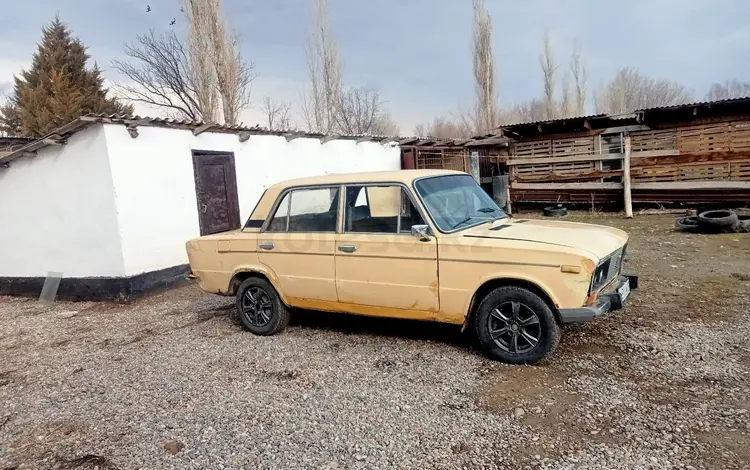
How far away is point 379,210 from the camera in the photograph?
467cm

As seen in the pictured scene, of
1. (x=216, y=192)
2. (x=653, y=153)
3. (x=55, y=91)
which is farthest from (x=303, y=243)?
(x=55, y=91)

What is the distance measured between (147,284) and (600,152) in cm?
1352

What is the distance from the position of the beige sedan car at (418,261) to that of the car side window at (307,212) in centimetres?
1

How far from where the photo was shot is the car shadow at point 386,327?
Result: 16.0 feet

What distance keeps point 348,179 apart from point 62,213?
5.92 metres

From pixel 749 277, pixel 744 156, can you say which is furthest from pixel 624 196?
pixel 749 277

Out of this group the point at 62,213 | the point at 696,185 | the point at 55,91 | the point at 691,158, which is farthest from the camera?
the point at 55,91

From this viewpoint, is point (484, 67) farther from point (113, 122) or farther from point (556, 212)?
point (113, 122)

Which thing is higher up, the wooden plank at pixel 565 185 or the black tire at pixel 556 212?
the wooden plank at pixel 565 185

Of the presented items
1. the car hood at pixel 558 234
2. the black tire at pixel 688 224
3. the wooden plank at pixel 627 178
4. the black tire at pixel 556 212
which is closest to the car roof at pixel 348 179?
the car hood at pixel 558 234

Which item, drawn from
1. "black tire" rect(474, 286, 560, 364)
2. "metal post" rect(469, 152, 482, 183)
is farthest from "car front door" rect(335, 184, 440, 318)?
"metal post" rect(469, 152, 482, 183)

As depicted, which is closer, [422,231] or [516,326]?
[516,326]

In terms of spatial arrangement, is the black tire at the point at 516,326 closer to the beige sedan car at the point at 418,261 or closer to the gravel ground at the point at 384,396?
the beige sedan car at the point at 418,261

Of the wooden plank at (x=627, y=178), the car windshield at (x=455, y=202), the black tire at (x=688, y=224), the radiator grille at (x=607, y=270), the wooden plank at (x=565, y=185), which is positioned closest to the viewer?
the radiator grille at (x=607, y=270)
